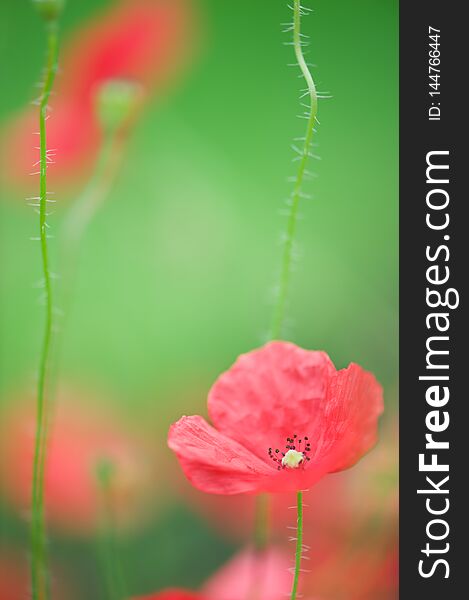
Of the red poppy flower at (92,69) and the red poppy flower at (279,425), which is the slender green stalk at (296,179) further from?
the red poppy flower at (92,69)

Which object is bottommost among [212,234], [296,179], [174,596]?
[174,596]

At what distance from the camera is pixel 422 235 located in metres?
0.43

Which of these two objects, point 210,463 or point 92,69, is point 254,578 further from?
point 92,69

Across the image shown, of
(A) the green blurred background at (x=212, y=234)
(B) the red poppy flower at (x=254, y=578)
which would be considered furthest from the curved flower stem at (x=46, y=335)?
(A) the green blurred background at (x=212, y=234)

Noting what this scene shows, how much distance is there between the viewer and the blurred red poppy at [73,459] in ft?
1.63

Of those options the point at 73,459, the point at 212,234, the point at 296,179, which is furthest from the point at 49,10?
the point at 212,234

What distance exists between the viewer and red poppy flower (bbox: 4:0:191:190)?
1.83 feet

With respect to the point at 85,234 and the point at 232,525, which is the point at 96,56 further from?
the point at 232,525

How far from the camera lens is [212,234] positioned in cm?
72

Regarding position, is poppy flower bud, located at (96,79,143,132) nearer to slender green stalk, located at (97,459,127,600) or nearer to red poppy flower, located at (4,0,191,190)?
red poppy flower, located at (4,0,191,190)

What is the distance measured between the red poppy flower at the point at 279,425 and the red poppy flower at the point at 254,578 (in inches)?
3.0

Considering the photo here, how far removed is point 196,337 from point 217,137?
0.54 ft

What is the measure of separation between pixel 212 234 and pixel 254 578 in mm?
363

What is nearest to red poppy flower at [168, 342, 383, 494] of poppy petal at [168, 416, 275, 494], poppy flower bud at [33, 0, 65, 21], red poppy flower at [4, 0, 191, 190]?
poppy petal at [168, 416, 275, 494]
